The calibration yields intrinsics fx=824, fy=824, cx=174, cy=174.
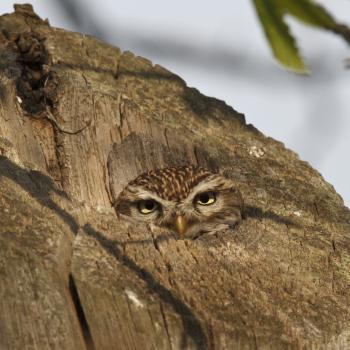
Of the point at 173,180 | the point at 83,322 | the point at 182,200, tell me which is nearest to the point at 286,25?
the point at 83,322

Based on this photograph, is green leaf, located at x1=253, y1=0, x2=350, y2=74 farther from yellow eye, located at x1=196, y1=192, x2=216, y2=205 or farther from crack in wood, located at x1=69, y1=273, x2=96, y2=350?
yellow eye, located at x1=196, y1=192, x2=216, y2=205

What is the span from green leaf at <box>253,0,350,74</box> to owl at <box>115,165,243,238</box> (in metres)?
2.97

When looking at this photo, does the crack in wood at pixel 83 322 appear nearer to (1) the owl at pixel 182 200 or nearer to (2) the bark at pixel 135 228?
(2) the bark at pixel 135 228

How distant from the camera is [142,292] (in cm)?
272

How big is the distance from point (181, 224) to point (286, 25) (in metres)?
3.42

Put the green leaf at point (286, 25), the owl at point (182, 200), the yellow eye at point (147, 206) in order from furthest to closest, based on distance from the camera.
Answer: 1. the yellow eye at point (147, 206)
2. the owl at point (182, 200)
3. the green leaf at point (286, 25)

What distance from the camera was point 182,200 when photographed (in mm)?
5047

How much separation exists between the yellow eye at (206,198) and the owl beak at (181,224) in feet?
0.85

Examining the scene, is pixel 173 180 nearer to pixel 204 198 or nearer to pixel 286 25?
pixel 204 198

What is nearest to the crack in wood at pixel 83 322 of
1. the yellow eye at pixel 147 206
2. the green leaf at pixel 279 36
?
the green leaf at pixel 279 36

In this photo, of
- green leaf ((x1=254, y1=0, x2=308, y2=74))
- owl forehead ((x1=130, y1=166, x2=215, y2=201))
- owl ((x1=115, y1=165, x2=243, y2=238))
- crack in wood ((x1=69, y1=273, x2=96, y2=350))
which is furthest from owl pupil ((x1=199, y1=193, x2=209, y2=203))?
green leaf ((x1=254, y1=0, x2=308, y2=74))

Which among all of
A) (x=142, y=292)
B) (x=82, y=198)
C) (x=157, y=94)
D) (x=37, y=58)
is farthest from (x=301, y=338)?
(x=37, y=58)

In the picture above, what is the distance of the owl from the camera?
4586 millimetres

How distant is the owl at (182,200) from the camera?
459 centimetres
